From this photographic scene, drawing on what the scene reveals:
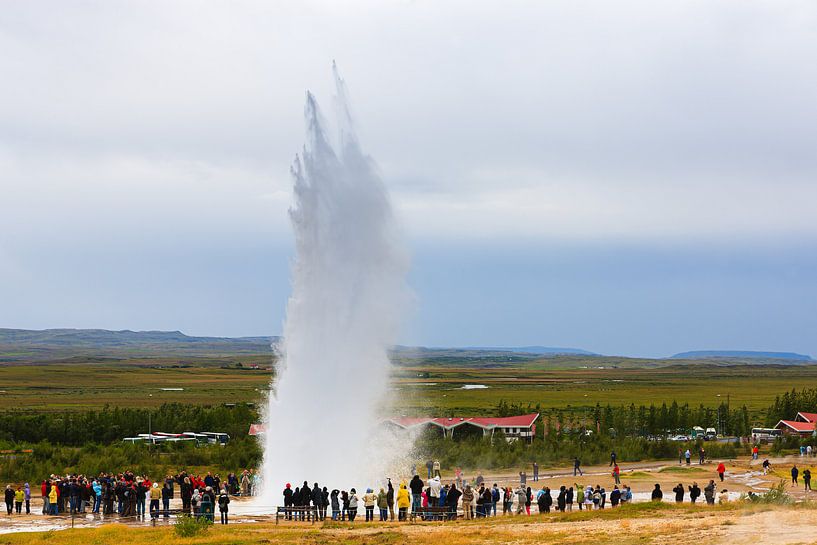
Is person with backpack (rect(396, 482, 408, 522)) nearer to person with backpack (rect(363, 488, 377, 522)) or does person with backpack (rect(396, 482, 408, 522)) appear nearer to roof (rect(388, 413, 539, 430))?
person with backpack (rect(363, 488, 377, 522))

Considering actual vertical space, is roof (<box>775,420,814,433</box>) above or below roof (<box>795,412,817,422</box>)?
below

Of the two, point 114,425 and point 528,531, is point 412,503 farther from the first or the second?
point 114,425

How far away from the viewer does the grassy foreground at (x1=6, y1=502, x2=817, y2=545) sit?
18797 millimetres

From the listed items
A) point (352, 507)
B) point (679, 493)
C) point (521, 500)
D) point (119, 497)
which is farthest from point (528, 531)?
point (119, 497)

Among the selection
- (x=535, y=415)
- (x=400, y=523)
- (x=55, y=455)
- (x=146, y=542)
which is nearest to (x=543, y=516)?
(x=400, y=523)

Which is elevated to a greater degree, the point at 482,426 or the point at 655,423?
the point at 482,426

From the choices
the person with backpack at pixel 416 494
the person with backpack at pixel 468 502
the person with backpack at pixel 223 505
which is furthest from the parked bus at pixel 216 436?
the person with backpack at pixel 468 502

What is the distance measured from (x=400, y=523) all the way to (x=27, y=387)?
4147 inches

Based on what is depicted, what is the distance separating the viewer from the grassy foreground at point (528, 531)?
61.7ft

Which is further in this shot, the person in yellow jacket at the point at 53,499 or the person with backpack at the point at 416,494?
the person in yellow jacket at the point at 53,499

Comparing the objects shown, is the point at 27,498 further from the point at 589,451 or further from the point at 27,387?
the point at 27,387

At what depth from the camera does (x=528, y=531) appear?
20.3 meters

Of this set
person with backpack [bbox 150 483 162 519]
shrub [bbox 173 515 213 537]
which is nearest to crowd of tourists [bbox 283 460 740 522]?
shrub [bbox 173 515 213 537]

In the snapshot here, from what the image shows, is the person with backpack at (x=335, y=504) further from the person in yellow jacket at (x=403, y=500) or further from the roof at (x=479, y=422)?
the roof at (x=479, y=422)
